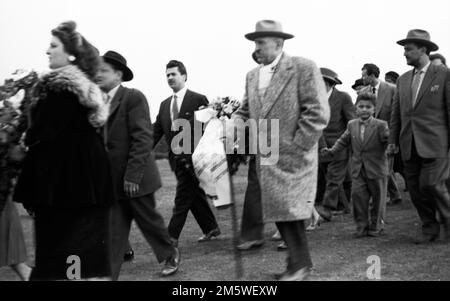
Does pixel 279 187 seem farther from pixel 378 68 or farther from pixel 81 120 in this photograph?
pixel 378 68

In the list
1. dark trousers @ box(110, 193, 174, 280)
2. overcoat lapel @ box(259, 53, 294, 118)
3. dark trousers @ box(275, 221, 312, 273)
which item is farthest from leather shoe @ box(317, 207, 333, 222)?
overcoat lapel @ box(259, 53, 294, 118)

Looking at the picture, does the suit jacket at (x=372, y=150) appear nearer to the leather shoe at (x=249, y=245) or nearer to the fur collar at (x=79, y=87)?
the leather shoe at (x=249, y=245)

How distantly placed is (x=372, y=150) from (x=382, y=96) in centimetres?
315

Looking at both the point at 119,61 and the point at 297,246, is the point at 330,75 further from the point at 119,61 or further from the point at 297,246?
the point at 297,246

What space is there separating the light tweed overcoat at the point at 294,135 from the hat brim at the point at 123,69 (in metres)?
1.42

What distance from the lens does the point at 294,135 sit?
5680 mm

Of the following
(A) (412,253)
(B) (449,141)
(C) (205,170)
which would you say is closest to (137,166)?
(C) (205,170)

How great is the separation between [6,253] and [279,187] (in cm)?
255

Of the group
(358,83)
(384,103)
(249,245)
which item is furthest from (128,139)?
(358,83)

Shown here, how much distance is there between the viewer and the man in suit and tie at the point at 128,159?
Result: 595 cm

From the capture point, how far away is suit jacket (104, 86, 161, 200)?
5958mm

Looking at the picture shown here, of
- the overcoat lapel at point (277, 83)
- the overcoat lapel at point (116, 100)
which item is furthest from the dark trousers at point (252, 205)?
the overcoat lapel at point (116, 100)

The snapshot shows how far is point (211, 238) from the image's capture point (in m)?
8.88

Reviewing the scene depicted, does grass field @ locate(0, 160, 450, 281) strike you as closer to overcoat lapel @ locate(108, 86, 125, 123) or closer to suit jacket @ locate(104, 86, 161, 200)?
suit jacket @ locate(104, 86, 161, 200)
